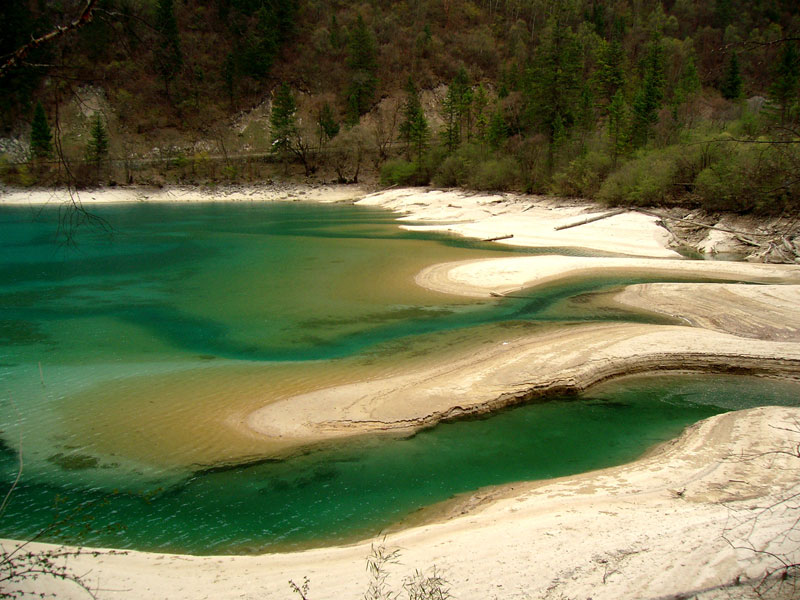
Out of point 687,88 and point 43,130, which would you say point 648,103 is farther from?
point 43,130

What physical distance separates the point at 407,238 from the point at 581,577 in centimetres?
2954

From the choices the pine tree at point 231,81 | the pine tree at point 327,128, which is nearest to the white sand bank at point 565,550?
the pine tree at point 327,128

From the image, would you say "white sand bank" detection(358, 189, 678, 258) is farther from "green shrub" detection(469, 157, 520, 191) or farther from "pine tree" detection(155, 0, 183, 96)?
"pine tree" detection(155, 0, 183, 96)

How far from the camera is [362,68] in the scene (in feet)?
328

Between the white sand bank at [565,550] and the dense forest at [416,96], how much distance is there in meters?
3.74

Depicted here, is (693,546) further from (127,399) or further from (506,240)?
(506,240)

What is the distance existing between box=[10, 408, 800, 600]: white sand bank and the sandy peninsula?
20 millimetres

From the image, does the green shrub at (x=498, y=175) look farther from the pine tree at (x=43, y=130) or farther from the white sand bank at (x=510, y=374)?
the pine tree at (x=43, y=130)

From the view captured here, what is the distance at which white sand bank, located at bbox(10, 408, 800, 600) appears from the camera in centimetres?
484

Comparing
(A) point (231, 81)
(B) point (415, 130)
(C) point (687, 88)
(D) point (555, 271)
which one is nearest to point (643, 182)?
(D) point (555, 271)

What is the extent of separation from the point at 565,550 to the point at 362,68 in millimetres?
107159

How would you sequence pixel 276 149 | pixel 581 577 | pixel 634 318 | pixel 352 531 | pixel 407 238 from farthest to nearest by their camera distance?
pixel 276 149, pixel 407 238, pixel 634 318, pixel 352 531, pixel 581 577

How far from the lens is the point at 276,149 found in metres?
83.3

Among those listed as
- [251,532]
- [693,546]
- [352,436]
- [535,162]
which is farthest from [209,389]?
[535,162]
